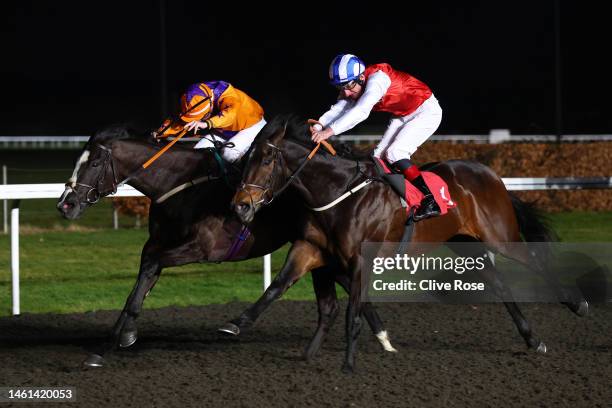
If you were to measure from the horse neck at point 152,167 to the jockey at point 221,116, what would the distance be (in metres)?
0.20

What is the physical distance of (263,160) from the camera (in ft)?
17.1

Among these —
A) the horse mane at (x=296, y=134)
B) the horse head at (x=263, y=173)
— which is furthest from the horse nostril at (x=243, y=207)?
the horse mane at (x=296, y=134)

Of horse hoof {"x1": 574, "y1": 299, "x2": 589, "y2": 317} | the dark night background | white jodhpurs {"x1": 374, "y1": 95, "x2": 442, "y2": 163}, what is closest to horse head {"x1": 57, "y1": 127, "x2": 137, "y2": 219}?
white jodhpurs {"x1": 374, "y1": 95, "x2": 442, "y2": 163}

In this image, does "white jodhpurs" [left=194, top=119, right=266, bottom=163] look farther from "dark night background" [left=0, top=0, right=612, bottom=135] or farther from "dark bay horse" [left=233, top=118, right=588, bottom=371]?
"dark night background" [left=0, top=0, right=612, bottom=135]

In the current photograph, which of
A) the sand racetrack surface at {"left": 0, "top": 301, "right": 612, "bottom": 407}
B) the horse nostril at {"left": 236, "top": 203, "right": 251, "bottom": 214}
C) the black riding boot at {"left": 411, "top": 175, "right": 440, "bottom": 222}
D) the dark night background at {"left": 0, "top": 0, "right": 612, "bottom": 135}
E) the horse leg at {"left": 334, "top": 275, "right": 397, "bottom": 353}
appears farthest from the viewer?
the dark night background at {"left": 0, "top": 0, "right": 612, "bottom": 135}

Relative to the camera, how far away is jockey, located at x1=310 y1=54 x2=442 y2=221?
18.1ft

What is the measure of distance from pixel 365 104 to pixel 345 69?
25cm

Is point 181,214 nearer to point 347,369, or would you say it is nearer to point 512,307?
point 347,369

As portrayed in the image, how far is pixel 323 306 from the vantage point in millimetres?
5816

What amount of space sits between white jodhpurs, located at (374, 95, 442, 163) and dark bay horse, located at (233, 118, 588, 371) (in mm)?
324

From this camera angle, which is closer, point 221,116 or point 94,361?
point 94,361

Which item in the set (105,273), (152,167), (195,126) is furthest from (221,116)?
(105,273)

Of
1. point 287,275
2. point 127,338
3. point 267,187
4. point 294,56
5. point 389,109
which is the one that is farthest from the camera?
point 294,56

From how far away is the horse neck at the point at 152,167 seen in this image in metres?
5.81
